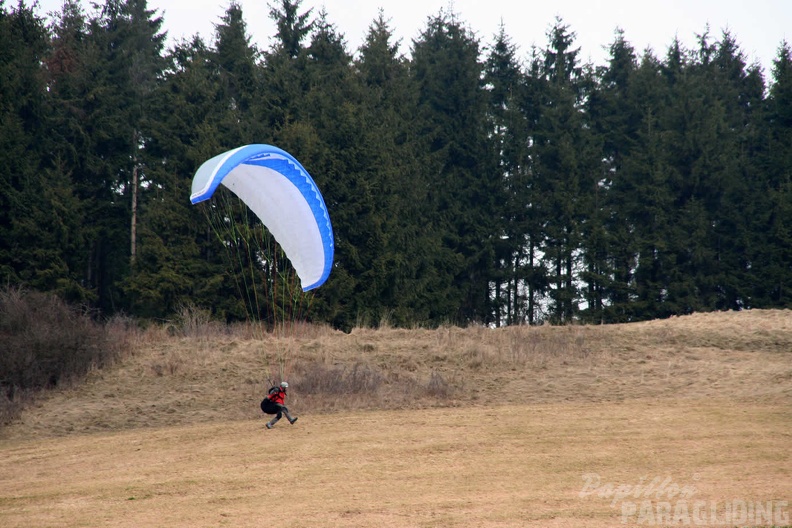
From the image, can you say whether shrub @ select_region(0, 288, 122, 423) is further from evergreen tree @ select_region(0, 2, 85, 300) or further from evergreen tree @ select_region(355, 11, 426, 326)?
evergreen tree @ select_region(355, 11, 426, 326)

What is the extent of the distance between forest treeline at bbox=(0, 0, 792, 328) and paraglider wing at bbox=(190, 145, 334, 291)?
51.9 feet

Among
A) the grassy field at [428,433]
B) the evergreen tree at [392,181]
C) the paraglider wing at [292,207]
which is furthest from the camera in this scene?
the evergreen tree at [392,181]

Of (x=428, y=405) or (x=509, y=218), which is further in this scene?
(x=509, y=218)

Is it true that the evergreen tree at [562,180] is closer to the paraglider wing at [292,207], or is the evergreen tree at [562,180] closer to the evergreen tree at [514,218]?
the evergreen tree at [514,218]

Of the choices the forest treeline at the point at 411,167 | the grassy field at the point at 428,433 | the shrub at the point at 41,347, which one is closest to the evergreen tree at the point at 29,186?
the forest treeline at the point at 411,167

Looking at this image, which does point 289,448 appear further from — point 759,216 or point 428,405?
point 759,216

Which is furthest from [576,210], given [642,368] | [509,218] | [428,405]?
[428,405]

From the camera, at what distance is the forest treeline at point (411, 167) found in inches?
1247

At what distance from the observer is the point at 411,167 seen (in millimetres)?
37406

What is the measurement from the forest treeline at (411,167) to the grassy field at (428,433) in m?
11.3

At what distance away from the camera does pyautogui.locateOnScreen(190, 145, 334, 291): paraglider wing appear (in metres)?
14.7

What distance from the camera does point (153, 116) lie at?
3591cm

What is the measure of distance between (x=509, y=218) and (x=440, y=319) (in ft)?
23.0

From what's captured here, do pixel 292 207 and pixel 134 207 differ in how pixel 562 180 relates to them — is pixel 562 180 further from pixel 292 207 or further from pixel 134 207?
pixel 292 207
